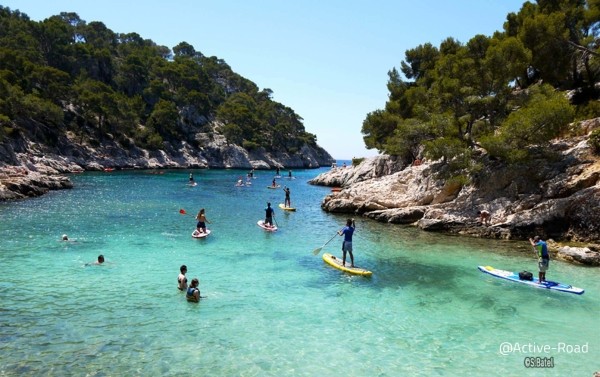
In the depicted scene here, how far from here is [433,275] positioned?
65.5ft

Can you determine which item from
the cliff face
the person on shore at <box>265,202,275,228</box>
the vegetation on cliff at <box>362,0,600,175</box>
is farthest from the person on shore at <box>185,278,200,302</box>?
the cliff face

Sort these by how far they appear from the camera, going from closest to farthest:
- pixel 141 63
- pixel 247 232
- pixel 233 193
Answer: pixel 247 232, pixel 233 193, pixel 141 63

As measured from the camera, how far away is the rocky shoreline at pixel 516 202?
25656 millimetres

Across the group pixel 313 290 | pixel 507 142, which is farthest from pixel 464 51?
pixel 313 290

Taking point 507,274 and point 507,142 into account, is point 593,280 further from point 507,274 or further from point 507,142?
point 507,142

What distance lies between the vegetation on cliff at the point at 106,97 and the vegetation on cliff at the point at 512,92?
6256 centimetres

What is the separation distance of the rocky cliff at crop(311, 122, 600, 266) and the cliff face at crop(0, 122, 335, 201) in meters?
39.8

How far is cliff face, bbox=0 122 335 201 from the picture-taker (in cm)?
4988

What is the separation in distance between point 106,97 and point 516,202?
97.2 m

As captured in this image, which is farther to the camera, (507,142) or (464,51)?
(464,51)

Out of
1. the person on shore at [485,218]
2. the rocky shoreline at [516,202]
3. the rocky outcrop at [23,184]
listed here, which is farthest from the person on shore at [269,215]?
the rocky outcrop at [23,184]

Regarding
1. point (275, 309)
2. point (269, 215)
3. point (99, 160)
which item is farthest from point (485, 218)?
point (99, 160)

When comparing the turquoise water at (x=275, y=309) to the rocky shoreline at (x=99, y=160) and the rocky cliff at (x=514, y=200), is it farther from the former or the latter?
the rocky shoreline at (x=99, y=160)

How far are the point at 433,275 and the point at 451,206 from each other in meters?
14.2
